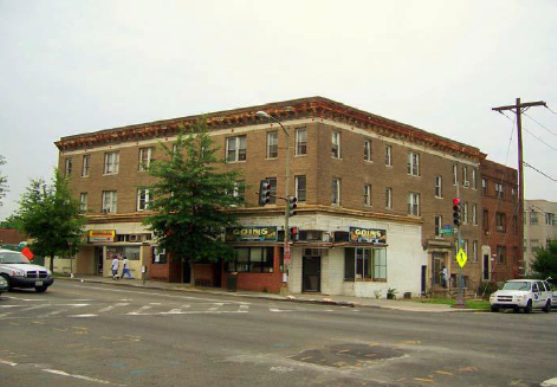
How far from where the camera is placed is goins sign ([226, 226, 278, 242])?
36250 mm

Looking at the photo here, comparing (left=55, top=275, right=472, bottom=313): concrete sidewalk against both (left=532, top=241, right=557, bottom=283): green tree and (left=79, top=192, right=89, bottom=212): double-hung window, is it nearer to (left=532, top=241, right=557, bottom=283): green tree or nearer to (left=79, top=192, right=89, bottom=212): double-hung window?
(left=79, top=192, right=89, bottom=212): double-hung window

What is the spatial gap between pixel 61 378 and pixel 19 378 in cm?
64

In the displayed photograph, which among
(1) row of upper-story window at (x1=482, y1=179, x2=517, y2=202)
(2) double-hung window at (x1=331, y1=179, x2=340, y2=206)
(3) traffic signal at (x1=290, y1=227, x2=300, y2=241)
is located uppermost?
(1) row of upper-story window at (x1=482, y1=179, x2=517, y2=202)

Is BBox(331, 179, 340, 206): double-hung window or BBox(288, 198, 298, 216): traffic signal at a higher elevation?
BBox(331, 179, 340, 206): double-hung window

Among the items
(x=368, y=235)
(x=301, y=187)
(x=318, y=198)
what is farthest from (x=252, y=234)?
(x=368, y=235)

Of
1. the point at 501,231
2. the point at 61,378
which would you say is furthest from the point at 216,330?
the point at 501,231

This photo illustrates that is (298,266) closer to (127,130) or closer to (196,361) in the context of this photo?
(127,130)

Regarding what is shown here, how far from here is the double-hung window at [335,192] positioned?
36.7 meters

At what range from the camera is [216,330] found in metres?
15.7

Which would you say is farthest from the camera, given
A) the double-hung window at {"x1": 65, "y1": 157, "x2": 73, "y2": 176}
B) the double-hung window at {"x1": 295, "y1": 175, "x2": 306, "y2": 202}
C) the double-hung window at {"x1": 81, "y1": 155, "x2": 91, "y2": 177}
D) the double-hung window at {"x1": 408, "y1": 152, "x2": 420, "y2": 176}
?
the double-hung window at {"x1": 65, "y1": 157, "x2": 73, "y2": 176}

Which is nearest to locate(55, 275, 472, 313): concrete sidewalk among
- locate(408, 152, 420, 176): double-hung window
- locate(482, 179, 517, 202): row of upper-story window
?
locate(408, 152, 420, 176): double-hung window

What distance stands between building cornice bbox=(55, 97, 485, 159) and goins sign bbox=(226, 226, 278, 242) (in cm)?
700

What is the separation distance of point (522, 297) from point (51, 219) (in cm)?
3218

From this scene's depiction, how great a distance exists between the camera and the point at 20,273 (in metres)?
25.2
